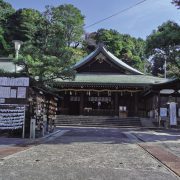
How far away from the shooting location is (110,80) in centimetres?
3575

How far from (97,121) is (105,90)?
5.07 meters

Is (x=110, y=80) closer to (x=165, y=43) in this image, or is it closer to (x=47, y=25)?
(x=165, y=43)

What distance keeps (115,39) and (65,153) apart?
53.7 meters

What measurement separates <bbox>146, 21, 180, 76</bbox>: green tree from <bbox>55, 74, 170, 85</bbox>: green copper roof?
5.80 m

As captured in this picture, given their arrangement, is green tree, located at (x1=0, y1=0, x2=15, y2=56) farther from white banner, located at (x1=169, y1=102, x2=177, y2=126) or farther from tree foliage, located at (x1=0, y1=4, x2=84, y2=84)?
white banner, located at (x1=169, y1=102, x2=177, y2=126)

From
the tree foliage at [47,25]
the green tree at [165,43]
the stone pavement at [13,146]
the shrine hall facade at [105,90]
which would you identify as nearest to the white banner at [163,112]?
→ the shrine hall facade at [105,90]

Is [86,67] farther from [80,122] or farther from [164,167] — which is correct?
[164,167]

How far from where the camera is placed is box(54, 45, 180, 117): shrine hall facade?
35031mm

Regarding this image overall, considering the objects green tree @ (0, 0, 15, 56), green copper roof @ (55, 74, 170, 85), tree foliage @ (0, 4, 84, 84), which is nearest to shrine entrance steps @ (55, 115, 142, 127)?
green copper roof @ (55, 74, 170, 85)

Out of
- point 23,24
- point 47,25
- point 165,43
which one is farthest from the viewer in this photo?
point 47,25

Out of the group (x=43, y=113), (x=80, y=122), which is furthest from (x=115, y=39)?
(x=43, y=113)

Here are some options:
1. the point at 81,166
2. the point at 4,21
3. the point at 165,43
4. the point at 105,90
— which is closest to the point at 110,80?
the point at 105,90

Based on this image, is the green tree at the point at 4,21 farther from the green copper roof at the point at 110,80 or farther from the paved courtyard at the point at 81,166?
the paved courtyard at the point at 81,166

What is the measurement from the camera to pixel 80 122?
31844 mm
